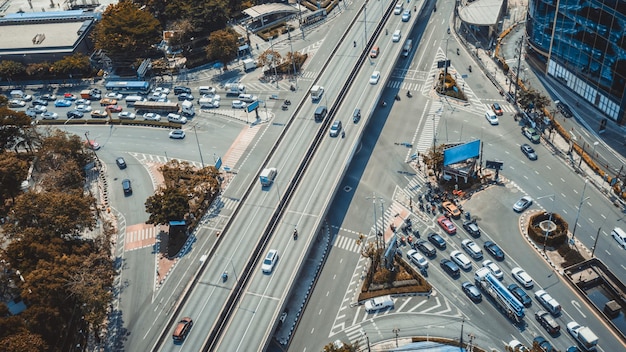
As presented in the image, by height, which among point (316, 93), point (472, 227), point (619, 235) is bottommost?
point (472, 227)

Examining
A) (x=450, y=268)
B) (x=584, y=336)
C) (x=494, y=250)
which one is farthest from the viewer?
(x=494, y=250)

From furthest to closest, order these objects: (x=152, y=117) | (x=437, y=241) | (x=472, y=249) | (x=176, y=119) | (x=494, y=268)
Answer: (x=152, y=117) < (x=176, y=119) < (x=437, y=241) < (x=472, y=249) < (x=494, y=268)

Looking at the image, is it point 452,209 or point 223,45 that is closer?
point 452,209

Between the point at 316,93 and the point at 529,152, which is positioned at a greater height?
the point at 316,93

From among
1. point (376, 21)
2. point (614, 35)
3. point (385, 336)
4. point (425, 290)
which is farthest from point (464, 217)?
point (376, 21)

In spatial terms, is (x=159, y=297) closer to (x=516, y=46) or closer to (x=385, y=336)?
(x=385, y=336)

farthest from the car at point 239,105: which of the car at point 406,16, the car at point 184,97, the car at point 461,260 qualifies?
the car at point 461,260

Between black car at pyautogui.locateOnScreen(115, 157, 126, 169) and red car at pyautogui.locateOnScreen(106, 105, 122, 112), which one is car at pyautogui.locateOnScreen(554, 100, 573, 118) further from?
red car at pyautogui.locateOnScreen(106, 105, 122, 112)

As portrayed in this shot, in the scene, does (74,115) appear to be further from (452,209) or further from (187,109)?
(452,209)

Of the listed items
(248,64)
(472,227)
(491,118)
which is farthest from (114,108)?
(472,227)
